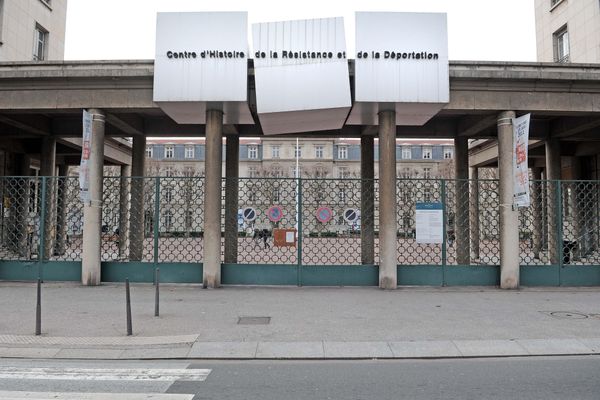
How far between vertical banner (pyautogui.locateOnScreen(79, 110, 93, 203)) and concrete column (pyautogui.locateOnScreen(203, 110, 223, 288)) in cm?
326

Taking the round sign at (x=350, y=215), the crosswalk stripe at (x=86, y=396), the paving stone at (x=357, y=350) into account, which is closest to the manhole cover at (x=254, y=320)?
the paving stone at (x=357, y=350)

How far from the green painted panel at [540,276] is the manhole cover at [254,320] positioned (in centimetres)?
812

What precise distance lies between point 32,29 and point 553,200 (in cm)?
2501

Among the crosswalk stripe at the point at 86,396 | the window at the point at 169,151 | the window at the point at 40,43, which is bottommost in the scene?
the crosswalk stripe at the point at 86,396

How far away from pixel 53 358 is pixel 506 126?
12128 mm

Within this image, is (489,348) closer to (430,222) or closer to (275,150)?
(430,222)

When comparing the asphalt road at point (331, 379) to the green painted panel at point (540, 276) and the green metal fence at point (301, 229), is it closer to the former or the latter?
the green metal fence at point (301, 229)

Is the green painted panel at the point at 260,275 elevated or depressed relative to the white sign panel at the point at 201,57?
depressed

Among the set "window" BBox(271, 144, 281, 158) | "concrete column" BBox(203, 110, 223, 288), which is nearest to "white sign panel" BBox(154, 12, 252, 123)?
"concrete column" BBox(203, 110, 223, 288)

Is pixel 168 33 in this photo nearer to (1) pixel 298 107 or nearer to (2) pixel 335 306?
(1) pixel 298 107

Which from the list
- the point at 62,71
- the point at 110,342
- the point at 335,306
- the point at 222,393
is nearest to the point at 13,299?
the point at 110,342

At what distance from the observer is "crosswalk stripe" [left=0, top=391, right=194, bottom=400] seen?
5352mm

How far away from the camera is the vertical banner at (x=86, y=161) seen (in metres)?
13.3

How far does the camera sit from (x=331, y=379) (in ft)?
20.1
